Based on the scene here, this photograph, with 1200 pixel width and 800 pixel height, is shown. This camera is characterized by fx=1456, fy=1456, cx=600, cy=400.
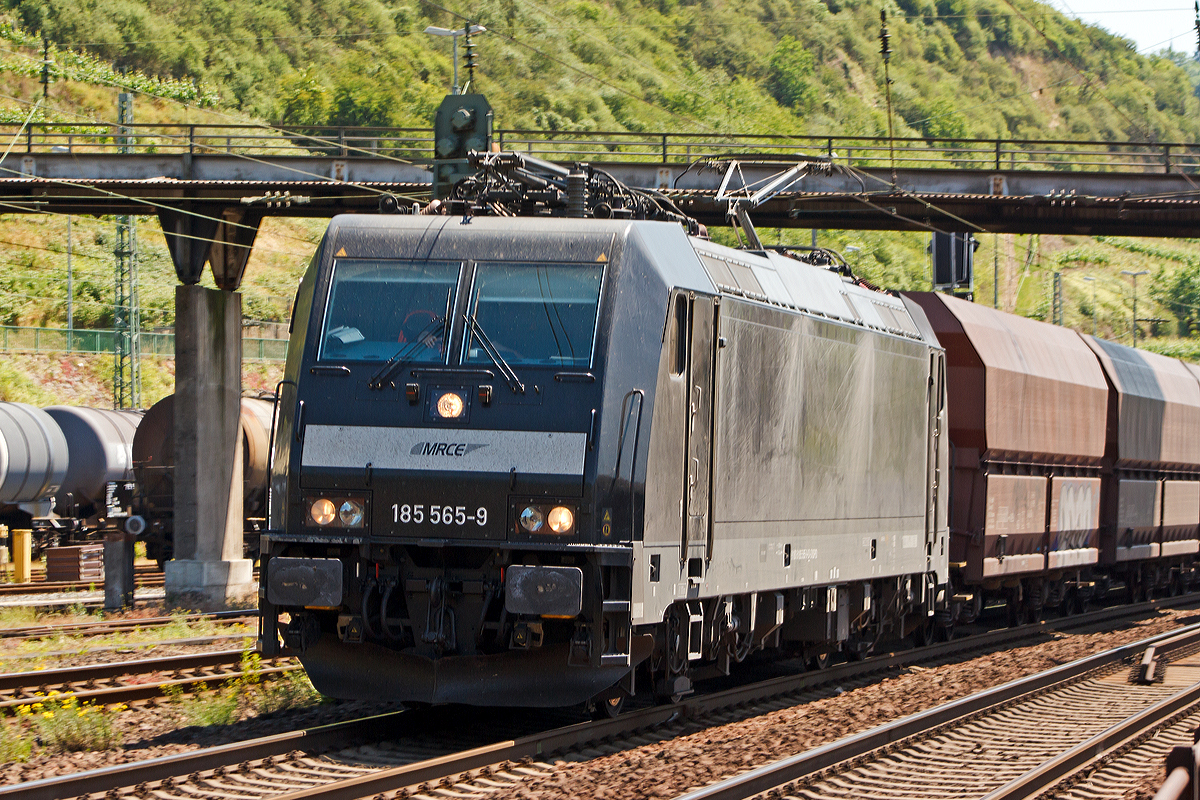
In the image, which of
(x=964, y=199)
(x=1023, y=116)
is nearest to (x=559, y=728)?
(x=964, y=199)

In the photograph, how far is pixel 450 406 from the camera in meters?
9.48

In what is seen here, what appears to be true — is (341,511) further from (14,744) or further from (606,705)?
(14,744)

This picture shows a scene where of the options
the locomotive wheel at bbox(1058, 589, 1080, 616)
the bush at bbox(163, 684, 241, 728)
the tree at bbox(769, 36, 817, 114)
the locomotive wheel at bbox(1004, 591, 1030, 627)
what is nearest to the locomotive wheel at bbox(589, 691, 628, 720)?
the bush at bbox(163, 684, 241, 728)

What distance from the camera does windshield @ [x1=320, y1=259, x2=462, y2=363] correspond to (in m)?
9.73

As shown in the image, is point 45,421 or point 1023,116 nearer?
point 45,421

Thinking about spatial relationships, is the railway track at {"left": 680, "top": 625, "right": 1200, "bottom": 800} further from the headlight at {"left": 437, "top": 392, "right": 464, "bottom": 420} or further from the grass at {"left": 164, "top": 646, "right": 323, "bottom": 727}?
the grass at {"left": 164, "top": 646, "right": 323, "bottom": 727}

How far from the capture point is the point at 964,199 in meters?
23.1

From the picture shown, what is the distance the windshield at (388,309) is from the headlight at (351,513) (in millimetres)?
994

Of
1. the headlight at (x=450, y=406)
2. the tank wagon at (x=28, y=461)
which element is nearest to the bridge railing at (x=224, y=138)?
the tank wagon at (x=28, y=461)

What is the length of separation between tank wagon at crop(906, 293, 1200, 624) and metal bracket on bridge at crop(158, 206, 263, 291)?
10586mm

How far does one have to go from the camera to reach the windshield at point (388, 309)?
31.9 ft

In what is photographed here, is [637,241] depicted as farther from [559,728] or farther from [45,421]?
[45,421]

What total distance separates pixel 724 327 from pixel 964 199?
13.7 m

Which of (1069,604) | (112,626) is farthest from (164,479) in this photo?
(1069,604)
